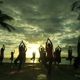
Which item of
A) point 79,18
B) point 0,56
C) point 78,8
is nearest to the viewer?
point 0,56

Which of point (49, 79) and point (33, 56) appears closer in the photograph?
point (49, 79)

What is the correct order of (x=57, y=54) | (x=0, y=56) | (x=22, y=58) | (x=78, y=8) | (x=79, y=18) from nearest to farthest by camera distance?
1. (x=22, y=58)
2. (x=57, y=54)
3. (x=0, y=56)
4. (x=79, y=18)
5. (x=78, y=8)

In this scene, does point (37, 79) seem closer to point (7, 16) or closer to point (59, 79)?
point (59, 79)

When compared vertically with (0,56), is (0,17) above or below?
above

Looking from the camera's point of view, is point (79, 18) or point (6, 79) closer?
point (6, 79)

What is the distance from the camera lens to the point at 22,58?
1600 cm

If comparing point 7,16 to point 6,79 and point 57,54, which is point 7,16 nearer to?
point 57,54

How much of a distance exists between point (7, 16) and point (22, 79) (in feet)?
53.1

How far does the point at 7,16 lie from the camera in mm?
26312

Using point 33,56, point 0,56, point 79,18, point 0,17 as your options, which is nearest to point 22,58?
point 33,56

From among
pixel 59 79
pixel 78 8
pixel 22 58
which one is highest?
pixel 78 8

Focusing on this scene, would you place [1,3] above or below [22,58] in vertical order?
above

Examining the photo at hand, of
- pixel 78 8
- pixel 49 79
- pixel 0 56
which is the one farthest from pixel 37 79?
pixel 78 8

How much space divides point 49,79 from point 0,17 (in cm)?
1653
